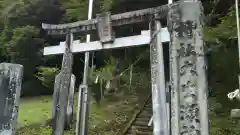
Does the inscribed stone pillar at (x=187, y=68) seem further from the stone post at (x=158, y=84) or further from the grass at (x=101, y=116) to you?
the grass at (x=101, y=116)

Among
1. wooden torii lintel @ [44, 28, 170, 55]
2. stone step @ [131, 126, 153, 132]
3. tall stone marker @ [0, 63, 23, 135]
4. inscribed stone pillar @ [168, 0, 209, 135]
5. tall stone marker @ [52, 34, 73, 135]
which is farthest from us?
stone step @ [131, 126, 153, 132]

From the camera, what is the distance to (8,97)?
17.2ft

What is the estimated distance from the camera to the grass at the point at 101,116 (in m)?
10.9

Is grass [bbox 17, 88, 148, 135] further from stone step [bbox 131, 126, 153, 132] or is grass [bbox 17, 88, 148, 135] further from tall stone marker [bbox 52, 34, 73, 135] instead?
tall stone marker [bbox 52, 34, 73, 135]

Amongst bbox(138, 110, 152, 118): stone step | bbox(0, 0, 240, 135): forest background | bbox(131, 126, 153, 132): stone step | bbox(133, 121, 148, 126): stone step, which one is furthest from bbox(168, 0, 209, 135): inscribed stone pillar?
bbox(138, 110, 152, 118): stone step

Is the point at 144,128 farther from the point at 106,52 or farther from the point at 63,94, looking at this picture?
the point at 106,52

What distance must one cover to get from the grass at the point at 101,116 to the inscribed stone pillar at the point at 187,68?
23.2 feet

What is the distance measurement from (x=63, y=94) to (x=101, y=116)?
5437 millimetres

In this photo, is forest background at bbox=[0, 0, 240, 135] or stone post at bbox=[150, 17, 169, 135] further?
forest background at bbox=[0, 0, 240, 135]

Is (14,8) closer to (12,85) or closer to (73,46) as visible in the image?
(73,46)

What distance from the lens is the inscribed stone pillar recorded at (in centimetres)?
354

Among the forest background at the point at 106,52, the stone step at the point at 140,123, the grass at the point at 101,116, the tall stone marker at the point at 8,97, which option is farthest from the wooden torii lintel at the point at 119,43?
the stone step at the point at 140,123

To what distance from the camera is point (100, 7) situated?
12.6 metres

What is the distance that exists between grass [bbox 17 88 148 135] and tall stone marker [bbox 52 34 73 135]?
4201 mm
